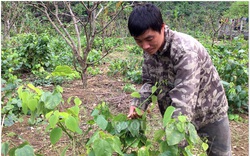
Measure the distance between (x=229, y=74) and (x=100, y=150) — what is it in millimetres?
2920

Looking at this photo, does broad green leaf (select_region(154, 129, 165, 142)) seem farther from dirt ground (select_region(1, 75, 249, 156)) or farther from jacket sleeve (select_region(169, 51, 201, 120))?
dirt ground (select_region(1, 75, 249, 156))

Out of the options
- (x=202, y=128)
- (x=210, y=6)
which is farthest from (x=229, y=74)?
(x=210, y=6)

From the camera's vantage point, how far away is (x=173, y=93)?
4.07 ft

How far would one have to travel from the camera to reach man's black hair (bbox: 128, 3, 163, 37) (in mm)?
1226

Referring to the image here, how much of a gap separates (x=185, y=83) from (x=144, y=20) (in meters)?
0.31

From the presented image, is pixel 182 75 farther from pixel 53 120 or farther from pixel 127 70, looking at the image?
pixel 127 70

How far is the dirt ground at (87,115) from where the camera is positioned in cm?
252

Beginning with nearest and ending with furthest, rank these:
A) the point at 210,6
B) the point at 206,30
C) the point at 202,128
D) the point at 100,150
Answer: the point at 100,150, the point at 202,128, the point at 206,30, the point at 210,6

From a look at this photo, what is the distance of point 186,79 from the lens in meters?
1.22

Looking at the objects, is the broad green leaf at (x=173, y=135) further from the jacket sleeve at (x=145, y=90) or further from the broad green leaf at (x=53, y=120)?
the jacket sleeve at (x=145, y=90)

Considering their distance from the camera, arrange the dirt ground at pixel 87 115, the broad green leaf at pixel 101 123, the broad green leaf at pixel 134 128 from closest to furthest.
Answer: the broad green leaf at pixel 101 123, the broad green leaf at pixel 134 128, the dirt ground at pixel 87 115

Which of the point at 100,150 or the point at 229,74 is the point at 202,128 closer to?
the point at 100,150

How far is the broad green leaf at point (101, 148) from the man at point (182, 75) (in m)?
0.36

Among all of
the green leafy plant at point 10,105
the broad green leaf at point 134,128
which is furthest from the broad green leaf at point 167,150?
the green leafy plant at point 10,105
